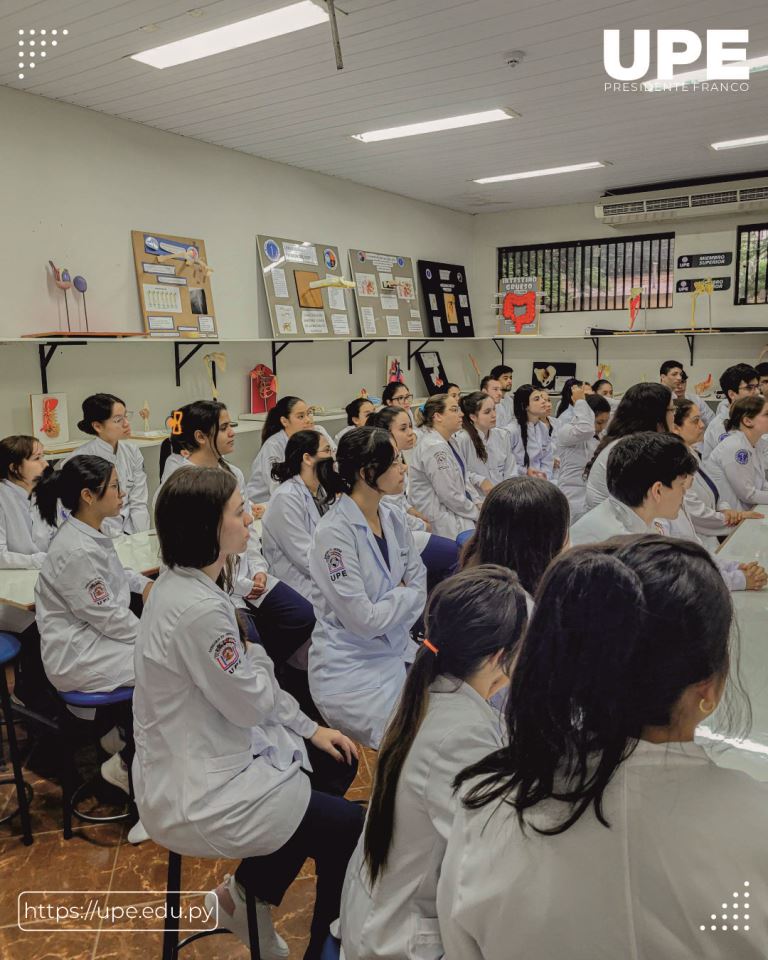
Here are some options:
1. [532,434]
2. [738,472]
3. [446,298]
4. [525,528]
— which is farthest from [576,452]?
[525,528]

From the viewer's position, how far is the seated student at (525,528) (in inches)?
70.6

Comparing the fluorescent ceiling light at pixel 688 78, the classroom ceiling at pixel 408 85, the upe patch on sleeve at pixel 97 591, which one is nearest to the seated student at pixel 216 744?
the upe patch on sleeve at pixel 97 591

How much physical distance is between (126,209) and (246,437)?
1.85m

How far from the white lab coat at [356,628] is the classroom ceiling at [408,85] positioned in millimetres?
2337

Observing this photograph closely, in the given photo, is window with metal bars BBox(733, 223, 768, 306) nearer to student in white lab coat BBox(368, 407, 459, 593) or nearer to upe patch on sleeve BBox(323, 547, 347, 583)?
student in white lab coat BBox(368, 407, 459, 593)

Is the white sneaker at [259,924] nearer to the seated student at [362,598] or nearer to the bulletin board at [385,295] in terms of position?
the seated student at [362,598]

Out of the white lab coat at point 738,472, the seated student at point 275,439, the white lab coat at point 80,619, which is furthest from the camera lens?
the seated student at point 275,439

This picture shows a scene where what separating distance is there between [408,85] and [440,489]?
7.39ft

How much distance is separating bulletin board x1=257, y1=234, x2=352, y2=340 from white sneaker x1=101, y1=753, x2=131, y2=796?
12.7 ft

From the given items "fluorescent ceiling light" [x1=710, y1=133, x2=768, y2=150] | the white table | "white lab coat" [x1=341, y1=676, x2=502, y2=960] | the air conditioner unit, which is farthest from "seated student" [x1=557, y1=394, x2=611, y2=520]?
"white lab coat" [x1=341, y1=676, x2=502, y2=960]

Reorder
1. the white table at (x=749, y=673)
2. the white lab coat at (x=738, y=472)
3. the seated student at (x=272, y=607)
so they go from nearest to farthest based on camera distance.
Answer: the white table at (x=749, y=673), the seated student at (x=272, y=607), the white lab coat at (x=738, y=472)

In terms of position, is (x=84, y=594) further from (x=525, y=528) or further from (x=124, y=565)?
(x=525, y=528)

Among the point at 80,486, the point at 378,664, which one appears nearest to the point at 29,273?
the point at 80,486

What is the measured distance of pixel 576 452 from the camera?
5.50 meters
